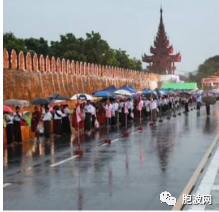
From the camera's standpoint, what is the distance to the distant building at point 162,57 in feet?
395

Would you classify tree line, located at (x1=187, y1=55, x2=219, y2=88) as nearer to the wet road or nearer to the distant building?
the distant building

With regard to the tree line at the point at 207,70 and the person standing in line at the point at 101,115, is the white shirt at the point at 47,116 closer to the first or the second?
the person standing in line at the point at 101,115

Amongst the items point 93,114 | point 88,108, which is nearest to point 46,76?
point 93,114

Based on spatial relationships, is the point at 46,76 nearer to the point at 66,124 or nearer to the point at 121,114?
the point at 121,114

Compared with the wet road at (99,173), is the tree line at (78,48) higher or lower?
higher

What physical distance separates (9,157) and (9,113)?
4.63 m

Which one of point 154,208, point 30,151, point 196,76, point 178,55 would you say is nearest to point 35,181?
point 154,208

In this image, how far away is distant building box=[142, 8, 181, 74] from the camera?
12044 centimetres

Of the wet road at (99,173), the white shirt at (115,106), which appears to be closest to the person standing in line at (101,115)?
the white shirt at (115,106)

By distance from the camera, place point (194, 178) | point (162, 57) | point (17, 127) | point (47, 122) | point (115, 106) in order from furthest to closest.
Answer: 1. point (162, 57)
2. point (115, 106)
3. point (47, 122)
4. point (17, 127)
5. point (194, 178)

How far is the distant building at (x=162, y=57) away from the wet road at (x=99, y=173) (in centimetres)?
10057

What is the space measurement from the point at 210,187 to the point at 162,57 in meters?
112

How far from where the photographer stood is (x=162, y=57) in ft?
398

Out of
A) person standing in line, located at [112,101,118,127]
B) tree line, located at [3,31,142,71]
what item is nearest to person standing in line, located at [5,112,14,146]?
person standing in line, located at [112,101,118,127]
